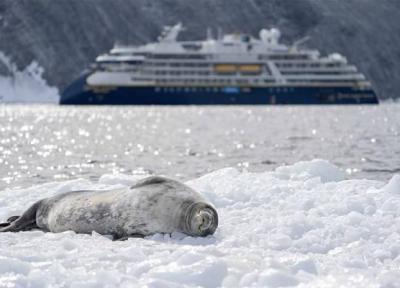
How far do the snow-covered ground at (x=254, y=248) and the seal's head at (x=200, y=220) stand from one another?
0.13 m

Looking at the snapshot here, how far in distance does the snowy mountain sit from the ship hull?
180 feet

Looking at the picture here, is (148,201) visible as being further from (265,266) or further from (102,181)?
(102,181)

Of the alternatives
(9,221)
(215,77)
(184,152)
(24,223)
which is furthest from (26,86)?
(24,223)

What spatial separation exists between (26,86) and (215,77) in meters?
66.1

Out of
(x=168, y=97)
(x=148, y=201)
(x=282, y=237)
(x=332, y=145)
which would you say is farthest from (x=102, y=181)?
(x=168, y=97)

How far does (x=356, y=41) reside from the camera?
180875 mm

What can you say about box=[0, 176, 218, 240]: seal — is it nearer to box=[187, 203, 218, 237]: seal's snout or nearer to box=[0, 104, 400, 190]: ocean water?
box=[187, 203, 218, 237]: seal's snout

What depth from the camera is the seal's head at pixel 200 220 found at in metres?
9.88

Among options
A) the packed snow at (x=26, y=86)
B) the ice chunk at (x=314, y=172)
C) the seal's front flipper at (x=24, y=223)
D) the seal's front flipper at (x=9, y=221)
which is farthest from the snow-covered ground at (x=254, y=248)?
the packed snow at (x=26, y=86)

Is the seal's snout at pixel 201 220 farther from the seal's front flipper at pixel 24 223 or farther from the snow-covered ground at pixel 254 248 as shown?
the seal's front flipper at pixel 24 223

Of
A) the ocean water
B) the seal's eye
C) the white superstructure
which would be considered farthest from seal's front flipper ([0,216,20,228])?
the white superstructure

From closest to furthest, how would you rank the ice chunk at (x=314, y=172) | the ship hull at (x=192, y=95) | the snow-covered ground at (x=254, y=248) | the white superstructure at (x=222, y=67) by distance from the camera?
1. the snow-covered ground at (x=254, y=248)
2. the ice chunk at (x=314, y=172)
3. the ship hull at (x=192, y=95)
4. the white superstructure at (x=222, y=67)

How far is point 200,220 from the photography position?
9.92 metres

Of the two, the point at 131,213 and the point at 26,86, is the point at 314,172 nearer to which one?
the point at 131,213
